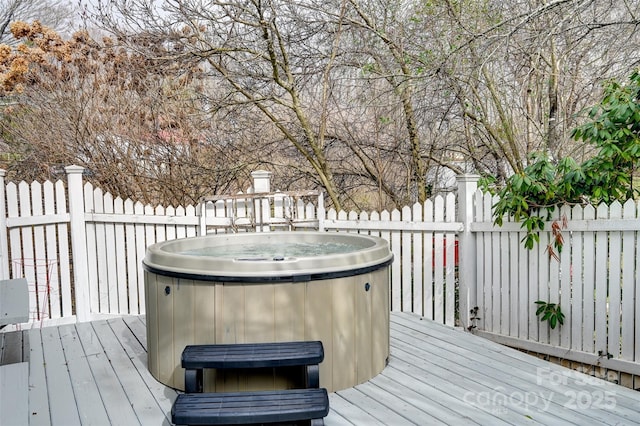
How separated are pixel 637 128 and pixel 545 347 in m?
1.74

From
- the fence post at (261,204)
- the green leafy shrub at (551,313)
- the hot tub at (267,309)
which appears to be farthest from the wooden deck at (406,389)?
the fence post at (261,204)

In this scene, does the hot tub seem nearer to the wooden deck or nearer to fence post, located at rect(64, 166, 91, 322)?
the wooden deck

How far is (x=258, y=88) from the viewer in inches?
224

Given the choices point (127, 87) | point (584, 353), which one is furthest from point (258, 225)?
point (584, 353)

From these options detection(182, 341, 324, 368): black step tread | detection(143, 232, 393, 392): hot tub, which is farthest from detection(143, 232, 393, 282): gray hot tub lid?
detection(182, 341, 324, 368): black step tread

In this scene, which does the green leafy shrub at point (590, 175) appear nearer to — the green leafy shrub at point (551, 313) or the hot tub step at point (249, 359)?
the green leafy shrub at point (551, 313)

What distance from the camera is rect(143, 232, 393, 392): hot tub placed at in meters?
2.48

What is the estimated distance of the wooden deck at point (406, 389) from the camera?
2326mm

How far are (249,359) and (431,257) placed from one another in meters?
2.38

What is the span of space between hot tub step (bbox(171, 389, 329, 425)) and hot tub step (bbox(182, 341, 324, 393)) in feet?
0.52

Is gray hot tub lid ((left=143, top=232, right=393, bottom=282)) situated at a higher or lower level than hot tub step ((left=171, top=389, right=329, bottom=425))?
higher

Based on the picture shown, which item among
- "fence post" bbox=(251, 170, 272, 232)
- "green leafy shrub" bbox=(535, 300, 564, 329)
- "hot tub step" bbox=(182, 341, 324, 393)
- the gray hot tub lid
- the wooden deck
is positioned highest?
"fence post" bbox=(251, 170, 272, 232)

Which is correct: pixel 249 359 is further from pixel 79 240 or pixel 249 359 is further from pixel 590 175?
pixel 79 240

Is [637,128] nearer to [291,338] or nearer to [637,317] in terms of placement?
[637,317]
